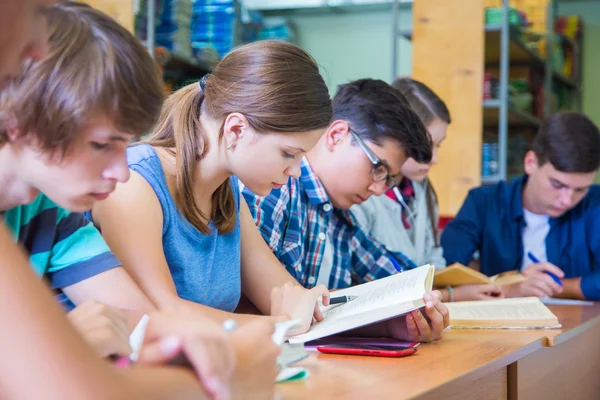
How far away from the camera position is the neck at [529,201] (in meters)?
2.69

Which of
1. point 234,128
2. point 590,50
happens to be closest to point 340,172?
point 234,128

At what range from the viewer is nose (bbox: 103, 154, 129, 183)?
869mm

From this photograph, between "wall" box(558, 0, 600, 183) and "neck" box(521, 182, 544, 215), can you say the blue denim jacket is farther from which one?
"wall" box(558, 0, 600, 183)

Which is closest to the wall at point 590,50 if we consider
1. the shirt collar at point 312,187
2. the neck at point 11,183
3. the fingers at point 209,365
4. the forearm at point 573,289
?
the forearm at point 573,289

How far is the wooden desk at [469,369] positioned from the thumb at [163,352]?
24cm

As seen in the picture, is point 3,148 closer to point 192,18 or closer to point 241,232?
point 241,232

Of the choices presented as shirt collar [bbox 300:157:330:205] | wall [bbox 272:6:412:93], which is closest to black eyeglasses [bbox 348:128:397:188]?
shirt collar [bbox 300:157:330:205]

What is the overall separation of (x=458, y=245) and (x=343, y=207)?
0.93 meters

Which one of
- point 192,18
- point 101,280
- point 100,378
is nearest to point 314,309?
point 101,280

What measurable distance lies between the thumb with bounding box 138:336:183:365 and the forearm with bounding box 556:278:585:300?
2035 millimetres

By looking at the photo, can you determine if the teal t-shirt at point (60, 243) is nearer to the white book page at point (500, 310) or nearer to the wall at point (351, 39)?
the white book page at point (500, 310)

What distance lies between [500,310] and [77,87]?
1.14 m

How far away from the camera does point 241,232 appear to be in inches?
62.9

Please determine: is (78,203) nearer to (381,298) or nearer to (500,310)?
(381,298)
